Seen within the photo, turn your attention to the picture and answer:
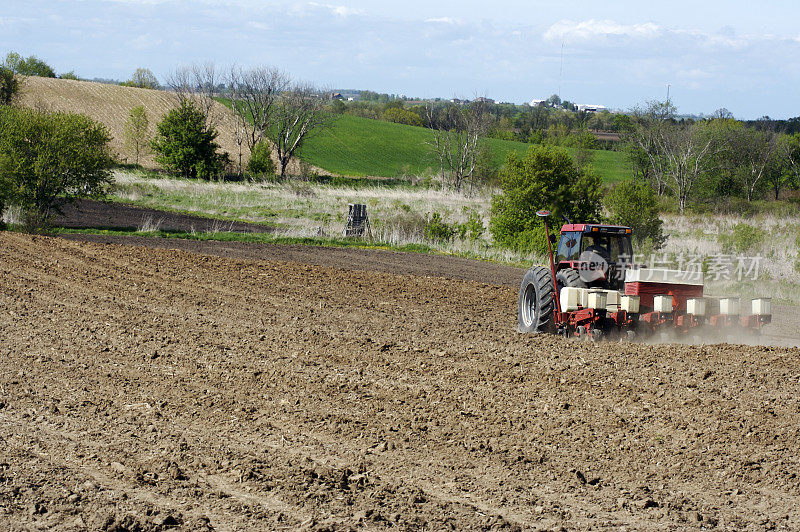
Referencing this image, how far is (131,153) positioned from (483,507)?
2798 inches

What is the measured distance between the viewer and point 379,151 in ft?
296

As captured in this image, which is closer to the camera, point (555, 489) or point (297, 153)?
point (555, 489)

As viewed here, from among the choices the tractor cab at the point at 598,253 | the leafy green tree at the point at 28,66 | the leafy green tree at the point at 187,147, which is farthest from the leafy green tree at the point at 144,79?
the tractor cab at the point at 598,253

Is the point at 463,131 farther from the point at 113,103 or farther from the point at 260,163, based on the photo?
the point at 113,103

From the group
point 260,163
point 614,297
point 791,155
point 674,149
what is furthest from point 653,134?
point 614,297

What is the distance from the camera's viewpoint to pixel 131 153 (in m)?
70.4

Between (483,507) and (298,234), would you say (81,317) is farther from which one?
(298,234)

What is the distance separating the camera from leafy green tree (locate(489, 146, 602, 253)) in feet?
83.7

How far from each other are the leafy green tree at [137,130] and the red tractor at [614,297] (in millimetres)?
59665

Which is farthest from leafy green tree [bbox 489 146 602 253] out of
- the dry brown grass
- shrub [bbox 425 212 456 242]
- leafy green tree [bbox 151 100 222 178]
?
the dry brown grass

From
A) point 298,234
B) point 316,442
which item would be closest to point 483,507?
point 316,442

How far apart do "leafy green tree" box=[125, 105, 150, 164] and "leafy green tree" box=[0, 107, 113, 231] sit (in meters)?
40.3

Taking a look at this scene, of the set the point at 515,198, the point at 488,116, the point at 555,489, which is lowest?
the point at 555,489

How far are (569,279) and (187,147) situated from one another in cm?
4946
